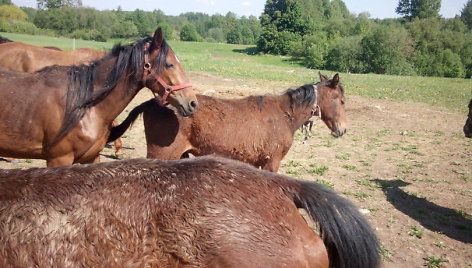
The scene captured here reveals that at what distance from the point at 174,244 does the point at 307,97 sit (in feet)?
15.3

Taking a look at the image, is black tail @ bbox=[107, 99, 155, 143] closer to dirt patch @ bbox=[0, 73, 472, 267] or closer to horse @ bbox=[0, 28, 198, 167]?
horse @ bbox=[0, 28, 198, 167]

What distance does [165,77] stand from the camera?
4617 mm

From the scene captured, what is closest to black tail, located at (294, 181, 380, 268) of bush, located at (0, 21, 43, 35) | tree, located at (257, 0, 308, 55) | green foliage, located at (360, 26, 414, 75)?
green foliage, located at (360, 26, 414, 75)

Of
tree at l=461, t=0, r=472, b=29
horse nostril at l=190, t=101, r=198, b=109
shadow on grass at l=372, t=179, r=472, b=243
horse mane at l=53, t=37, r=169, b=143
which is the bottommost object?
shadow on grass at l=372, t=179, r=472, b=243

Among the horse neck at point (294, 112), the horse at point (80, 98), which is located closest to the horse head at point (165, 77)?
the horse at point (80, 98)

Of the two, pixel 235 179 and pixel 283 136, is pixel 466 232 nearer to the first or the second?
pixel 283 136

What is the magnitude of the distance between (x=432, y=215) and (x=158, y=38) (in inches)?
209

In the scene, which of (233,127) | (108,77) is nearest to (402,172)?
(233,127)

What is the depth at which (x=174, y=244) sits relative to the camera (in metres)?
1.85

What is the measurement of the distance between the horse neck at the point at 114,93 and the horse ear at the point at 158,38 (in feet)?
1.86

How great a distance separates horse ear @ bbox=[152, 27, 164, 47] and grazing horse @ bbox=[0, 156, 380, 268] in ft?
8.59

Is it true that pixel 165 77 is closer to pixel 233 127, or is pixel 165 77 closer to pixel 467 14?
pixel 233 127

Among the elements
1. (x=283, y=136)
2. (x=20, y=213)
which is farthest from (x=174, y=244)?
(x=283, y=136)

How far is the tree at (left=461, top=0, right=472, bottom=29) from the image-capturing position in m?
80.0
